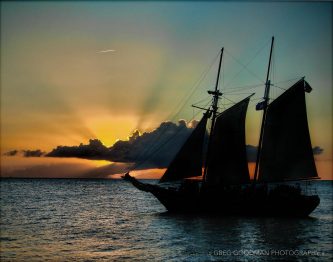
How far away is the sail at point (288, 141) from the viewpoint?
3550 centimetres

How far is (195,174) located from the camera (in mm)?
36188

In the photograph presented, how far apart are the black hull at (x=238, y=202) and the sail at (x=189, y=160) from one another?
2.02m

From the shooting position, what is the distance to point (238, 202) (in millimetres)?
36438

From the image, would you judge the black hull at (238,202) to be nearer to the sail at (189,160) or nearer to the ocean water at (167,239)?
the ocean water at (167,239)

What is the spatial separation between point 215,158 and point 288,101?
8.14m

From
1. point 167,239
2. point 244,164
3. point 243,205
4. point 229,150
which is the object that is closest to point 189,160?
point 229,150

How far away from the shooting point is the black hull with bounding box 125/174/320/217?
3628cm

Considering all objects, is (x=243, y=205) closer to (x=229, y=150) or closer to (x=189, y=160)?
(x=229, y=150)

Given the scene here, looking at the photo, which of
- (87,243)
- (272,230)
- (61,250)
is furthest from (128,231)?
(272,230)

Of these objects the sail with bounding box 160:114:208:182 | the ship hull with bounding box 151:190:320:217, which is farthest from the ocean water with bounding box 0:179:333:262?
the sail with bounding box 160:114:208:182

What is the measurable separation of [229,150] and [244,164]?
180cm

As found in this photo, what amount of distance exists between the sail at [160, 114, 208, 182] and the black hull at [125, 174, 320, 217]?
2.02 metres

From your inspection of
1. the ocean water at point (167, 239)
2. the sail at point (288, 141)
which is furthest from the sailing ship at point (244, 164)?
the ocean water at point (167, 239)

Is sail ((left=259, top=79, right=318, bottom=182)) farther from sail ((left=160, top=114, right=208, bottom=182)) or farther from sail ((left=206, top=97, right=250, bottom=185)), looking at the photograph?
sail ((left=160, top=114, right=208, bottom=182))
